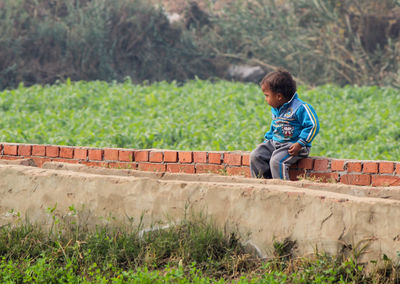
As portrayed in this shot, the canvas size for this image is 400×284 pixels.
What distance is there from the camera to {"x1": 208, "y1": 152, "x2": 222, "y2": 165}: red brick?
17.1 ft

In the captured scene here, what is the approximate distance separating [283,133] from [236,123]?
5034mm

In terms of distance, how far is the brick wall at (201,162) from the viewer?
4.64 metres

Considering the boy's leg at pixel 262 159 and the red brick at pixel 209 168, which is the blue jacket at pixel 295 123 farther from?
the red brick at pixel 209 168

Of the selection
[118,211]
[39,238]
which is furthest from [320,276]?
[39,238]

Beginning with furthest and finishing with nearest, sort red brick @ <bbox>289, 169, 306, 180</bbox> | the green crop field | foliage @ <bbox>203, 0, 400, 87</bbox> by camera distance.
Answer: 1. foliage @ <bbox>203, 0, 400, 87</bbox>
2. the green crop field
3. red brick @ <bbox>289, 169, 306, 180</bbox>

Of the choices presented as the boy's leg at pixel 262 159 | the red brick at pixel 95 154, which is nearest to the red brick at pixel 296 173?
the boy's leg at pixel 262 159

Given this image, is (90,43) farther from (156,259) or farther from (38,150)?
(156,259)

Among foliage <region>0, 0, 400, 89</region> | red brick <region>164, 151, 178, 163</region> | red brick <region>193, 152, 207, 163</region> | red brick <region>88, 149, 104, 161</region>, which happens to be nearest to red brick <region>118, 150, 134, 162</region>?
red brick <region>88, 149, 104, 161</region>

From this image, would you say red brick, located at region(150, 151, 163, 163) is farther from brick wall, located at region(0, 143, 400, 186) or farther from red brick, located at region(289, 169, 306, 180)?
red brick, located at region(289, 169, 306, 180)

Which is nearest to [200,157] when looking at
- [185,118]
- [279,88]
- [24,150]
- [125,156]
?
[125,156]

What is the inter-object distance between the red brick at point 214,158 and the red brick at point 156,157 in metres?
0.50

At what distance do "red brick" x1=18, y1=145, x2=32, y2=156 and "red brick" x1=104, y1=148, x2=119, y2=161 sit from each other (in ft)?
3.10

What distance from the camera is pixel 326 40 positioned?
1698cm

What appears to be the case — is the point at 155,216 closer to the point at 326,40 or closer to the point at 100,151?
the point at 100,151
